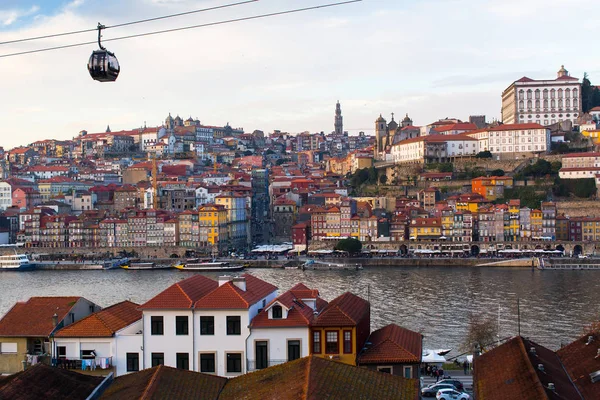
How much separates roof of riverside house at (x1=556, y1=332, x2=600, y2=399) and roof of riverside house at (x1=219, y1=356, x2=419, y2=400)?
190 centimetres

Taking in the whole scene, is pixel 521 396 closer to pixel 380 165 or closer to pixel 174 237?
→ pixel 174 237

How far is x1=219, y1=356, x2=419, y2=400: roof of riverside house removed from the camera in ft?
22.2

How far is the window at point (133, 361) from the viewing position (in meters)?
10.3

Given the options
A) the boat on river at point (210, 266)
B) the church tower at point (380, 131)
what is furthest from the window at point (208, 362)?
the church tower at point (380, 131)

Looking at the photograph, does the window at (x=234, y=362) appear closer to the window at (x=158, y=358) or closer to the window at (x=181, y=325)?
the window at (x=181, y=325)

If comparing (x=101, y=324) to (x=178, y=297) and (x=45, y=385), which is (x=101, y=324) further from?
(x=45, y=385)

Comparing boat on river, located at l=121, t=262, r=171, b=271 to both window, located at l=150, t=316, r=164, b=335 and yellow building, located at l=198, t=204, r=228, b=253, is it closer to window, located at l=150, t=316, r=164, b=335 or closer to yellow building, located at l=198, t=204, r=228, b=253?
yellow building, located at l=198, t=204, r=228, b=253

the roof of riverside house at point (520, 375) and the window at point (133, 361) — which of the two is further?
the window at point (133, 361)

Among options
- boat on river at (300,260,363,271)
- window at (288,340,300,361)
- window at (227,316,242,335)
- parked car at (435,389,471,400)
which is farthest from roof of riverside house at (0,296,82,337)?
boat on river at (300,260,363,271)

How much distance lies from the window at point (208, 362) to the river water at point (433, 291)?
742 cm

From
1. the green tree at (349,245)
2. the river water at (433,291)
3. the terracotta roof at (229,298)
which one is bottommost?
the river water at (433,291)

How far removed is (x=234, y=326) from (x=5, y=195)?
53.1 m

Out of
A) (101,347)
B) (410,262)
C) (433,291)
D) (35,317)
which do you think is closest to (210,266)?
(410,262)

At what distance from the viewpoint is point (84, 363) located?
10117mm
